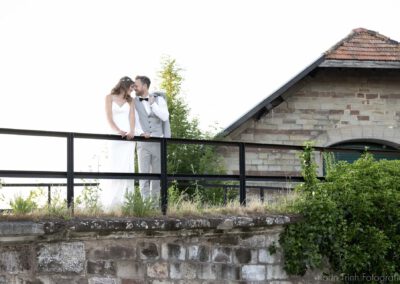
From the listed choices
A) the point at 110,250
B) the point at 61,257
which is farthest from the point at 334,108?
the point at 61,257

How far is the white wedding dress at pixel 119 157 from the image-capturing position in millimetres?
10164

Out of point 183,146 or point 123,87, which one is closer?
point 123,87

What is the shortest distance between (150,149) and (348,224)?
8.48 ft

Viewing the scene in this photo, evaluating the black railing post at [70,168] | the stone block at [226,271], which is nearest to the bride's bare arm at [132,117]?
the black railing post at [70,168]

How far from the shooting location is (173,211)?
968cm

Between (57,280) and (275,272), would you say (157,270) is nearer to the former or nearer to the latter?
(57,280)

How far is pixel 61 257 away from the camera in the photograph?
8.70 meters

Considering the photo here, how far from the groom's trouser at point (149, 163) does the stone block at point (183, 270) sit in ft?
3.68

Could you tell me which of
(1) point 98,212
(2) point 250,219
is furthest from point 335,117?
(1) point 98,212

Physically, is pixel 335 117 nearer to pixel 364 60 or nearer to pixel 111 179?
pixel 364 60

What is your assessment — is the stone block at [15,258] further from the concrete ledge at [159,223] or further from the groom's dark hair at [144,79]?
the groom's dark hair at [144,79]

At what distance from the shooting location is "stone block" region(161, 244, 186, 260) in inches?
370

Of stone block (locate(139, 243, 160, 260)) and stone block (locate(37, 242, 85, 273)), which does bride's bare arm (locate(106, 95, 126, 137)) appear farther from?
stone block (locate(37, 242, 85, 273))

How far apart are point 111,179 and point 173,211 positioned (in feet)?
2.59
